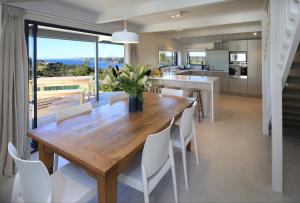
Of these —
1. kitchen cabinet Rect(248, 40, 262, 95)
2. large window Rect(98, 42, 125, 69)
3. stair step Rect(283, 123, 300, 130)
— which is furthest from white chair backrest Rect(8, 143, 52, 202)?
kitchen cabinet Rect(248, 40, 262, 95)

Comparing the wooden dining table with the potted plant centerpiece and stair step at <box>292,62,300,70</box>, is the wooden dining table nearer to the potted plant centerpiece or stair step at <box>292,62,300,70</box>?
the potted plant centerpiece

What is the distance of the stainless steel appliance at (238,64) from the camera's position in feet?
22.6

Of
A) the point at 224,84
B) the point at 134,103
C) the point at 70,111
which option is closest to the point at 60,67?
the point at 70,111

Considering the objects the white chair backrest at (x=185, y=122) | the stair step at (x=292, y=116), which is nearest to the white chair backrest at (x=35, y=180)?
the white chair backrest at (x=185, y=122)

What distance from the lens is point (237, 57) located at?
277 inches

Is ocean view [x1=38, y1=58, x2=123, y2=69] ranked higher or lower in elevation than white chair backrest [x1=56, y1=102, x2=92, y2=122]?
higher

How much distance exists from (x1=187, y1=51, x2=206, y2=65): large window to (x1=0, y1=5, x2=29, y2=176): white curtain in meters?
7.11

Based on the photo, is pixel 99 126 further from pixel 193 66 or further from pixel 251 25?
pixel 193 66

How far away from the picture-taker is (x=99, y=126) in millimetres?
1788

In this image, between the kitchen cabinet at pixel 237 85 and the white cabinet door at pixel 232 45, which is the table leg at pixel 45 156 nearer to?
the kitchen cabinet at pixel 237 85

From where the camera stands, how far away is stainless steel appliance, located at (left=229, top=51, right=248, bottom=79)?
690cm

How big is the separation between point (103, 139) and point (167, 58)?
258 inches

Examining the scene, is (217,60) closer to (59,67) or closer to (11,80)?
(59,67)

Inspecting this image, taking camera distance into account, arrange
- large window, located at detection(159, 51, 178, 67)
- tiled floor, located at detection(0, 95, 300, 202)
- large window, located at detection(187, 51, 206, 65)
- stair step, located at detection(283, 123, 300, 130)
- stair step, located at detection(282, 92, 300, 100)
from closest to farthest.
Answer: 1. tiled floor, located at detection(0, 95, 300, 202)
2. stair step, located at detection(282, 92, 300, 100)
3. stair step, located at detection(283, 123, 300, 130)
4. large window, located at detection(159, 51, 178, 67)
5. large window, located at detection(187, 51, 206, 65)
